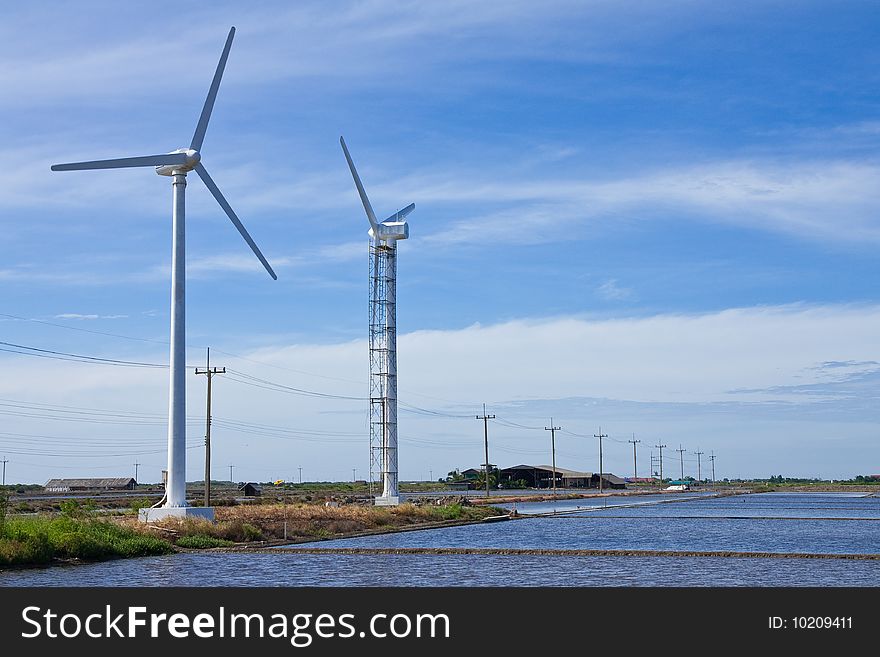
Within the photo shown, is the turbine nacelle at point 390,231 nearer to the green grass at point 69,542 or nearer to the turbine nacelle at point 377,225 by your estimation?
the turbine nacelle at point 377,225

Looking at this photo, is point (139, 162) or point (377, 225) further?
point (377, 225)

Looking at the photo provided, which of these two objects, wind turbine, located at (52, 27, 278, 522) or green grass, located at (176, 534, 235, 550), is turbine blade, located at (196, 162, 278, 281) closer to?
wind turbine, located at (52, 27, 278, 522)

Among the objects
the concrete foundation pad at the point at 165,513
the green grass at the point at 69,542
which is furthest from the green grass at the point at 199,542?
the concrete foundation pad at the point at 165,513

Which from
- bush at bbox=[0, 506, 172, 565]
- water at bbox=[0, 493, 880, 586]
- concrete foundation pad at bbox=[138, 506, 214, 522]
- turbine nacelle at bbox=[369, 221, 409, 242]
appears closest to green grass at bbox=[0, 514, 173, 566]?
bush at bbox=[0, 506, 172, 565]

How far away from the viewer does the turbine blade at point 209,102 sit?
50.6 meters

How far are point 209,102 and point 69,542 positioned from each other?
24878mm

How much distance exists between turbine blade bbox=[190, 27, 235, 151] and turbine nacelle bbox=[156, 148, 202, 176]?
2.64ft

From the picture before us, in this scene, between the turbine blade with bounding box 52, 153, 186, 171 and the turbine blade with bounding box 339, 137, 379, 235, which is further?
the turbine blade with bounding box 339, 137, 379, 235

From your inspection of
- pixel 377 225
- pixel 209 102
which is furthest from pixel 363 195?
pixel 209 102

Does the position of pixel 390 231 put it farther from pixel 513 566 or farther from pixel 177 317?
pixel 513 566

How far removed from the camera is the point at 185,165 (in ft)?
161

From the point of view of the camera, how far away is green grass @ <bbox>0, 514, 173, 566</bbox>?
35.9 metres
